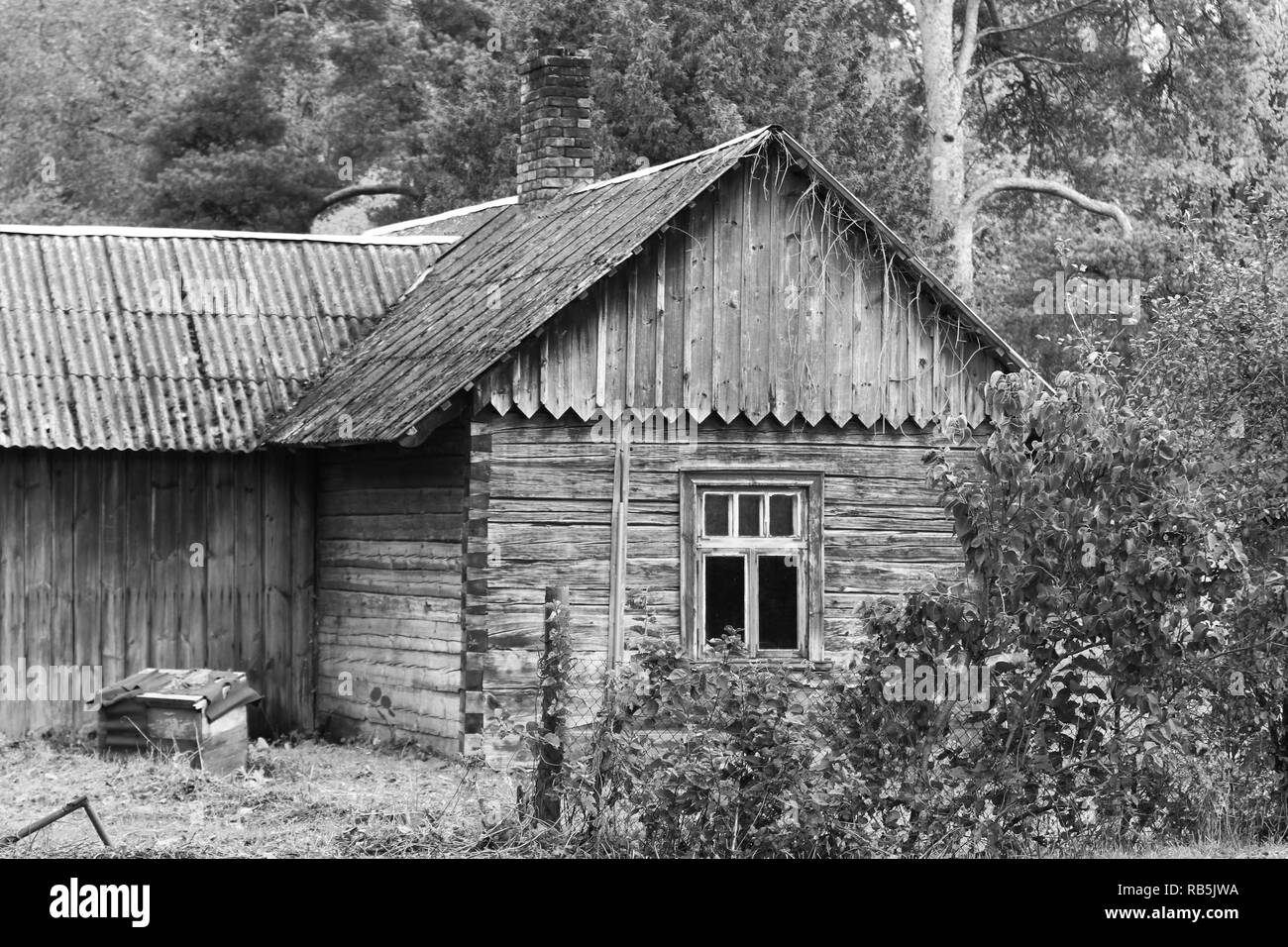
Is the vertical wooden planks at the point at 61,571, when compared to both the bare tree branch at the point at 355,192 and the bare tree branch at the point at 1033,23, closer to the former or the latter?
the bare tree branch at the point at 355,192

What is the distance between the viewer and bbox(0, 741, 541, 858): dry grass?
380 inches

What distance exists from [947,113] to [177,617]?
1876cm

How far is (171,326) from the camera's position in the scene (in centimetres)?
1644

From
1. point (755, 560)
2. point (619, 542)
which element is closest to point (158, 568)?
point (619, 542)

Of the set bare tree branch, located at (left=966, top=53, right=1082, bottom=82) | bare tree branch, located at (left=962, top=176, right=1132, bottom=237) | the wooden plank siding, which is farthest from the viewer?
bare tree branch, located at (left=966, top=53, right=1082, bottom=82)

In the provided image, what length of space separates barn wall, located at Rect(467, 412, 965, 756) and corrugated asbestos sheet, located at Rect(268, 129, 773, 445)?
0.69m

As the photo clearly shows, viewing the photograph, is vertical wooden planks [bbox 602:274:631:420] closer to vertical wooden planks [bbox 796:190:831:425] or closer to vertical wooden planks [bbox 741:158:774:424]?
vertical wooden planks [bbox 741:158:774:424]

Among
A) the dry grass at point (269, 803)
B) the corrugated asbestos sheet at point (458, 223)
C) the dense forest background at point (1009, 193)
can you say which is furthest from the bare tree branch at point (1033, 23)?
the dry grass at point (269, 803)

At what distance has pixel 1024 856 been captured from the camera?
9.33m

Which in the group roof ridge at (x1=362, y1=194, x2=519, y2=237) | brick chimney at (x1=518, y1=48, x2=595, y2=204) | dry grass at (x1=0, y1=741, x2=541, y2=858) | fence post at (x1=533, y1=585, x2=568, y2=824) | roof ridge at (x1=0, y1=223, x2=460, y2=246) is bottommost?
dry grass at (x1=0, y1=741, x2=541, y2=858)

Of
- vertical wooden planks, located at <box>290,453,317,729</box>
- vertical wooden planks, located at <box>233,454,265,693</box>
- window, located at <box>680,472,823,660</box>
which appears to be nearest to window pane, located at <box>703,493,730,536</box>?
window, located at <box>680,472,823,660</box>

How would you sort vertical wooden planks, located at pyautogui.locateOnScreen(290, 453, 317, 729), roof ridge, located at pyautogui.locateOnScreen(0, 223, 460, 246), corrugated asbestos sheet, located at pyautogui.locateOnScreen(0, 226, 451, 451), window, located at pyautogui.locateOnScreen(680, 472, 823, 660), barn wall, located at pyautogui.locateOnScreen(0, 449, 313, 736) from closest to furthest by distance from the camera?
window, located at pyautogui.locateOnScreen(680, 472, 823, 660)
corrugated asbestos sheet, located at pyautogui.locateOnScreen(0, 226, 451, 451)
barn wall, located at pyautogui.locateOnScreen(0, 449, 313, 736)
vertical wooden planks, located at pyautogui.locateOnScreen(290, 453, 317, 729)
roof ridge, located at pyautogui.locateOnScreen(0, 223, 460, 246)
